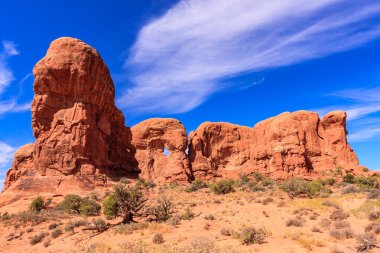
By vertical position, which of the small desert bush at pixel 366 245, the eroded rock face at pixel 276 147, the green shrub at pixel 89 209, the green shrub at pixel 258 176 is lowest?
the small desert bush at pixel 366 245

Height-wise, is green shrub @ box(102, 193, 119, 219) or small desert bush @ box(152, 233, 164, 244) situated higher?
green shrub @ box(102, 193, 119, 219)

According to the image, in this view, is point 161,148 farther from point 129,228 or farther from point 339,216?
point 339,216

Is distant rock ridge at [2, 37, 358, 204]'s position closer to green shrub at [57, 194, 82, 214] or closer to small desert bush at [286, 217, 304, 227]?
green shrub at [57, 194, 82, 214]

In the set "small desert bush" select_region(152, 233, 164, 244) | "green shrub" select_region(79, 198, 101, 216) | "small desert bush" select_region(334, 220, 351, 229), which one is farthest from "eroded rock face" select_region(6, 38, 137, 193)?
"small desert bush" select_region(334, 220, 351, 229)

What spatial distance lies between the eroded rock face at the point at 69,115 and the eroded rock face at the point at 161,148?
9.78 meters

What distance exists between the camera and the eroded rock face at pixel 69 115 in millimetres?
31594

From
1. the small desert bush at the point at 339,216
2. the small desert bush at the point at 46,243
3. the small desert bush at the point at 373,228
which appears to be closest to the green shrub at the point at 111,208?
the small desert bush at the point at 46,243

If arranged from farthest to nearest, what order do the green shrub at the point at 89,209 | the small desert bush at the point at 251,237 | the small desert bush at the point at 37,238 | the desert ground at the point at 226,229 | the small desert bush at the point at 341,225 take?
1. the green shrub at the point at 89,209
2. the small desert bush at the point at 37,238
3. the small desert bush at the point at 341,225
4. the small desert bush at the point at 251,237
5. the desert ground at the point at 226,229

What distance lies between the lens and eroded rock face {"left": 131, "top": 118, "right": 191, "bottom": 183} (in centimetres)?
4278

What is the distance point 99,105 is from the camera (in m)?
36.7

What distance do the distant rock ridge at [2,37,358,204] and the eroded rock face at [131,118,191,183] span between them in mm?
160

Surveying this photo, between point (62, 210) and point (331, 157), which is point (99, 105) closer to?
point (62, 210)

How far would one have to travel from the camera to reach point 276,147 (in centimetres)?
4806

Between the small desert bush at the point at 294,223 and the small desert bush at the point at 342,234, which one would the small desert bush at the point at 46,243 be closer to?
the small desert bush at the point at 294,223
